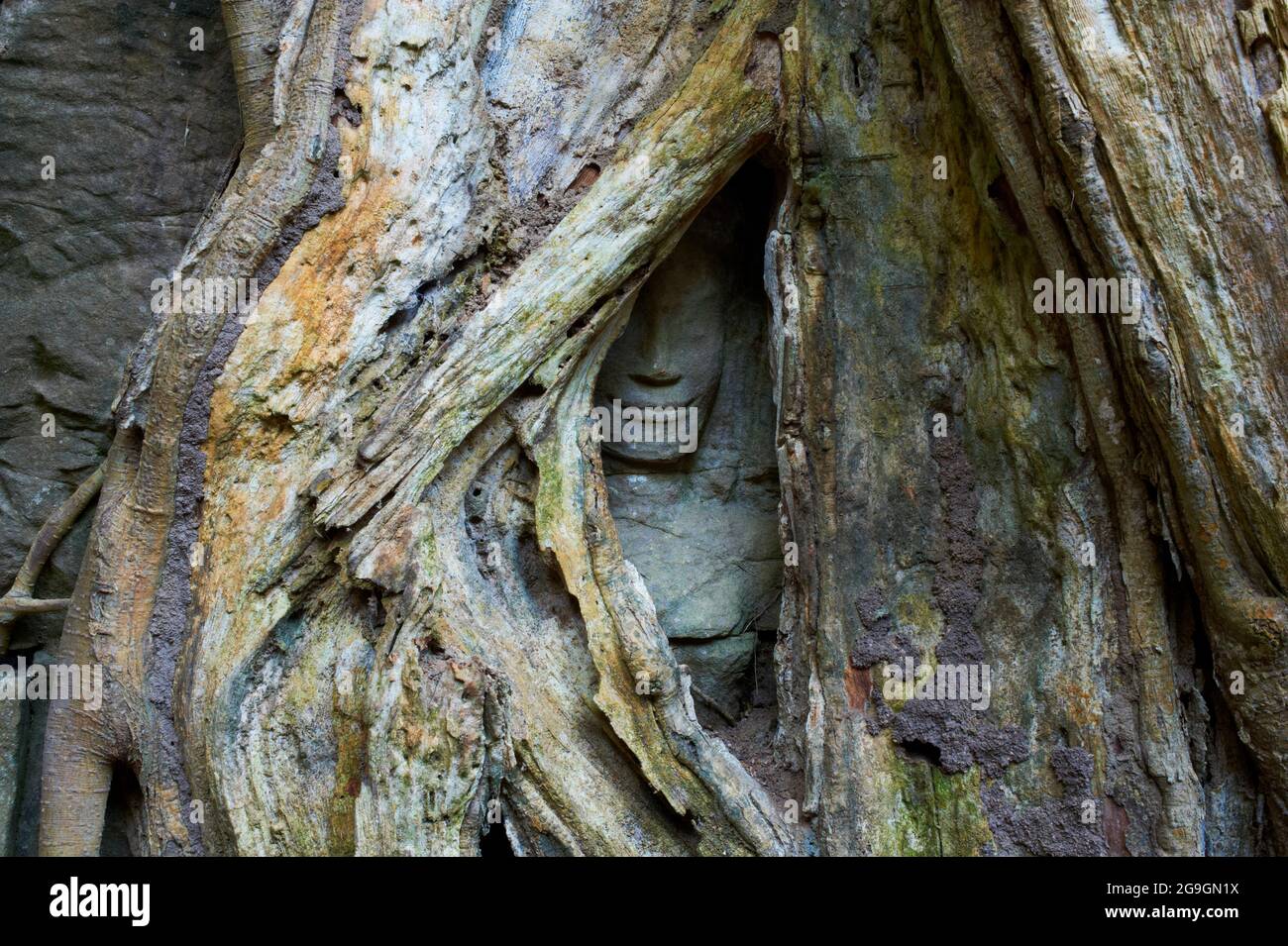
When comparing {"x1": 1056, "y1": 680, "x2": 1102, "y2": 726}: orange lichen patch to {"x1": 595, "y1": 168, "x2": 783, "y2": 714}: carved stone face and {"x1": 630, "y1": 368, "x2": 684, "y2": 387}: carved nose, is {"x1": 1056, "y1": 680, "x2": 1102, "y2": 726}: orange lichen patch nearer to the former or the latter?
{"x1": 595, "y1": 168, "x2": 783, "y2": 714}: carved stone face

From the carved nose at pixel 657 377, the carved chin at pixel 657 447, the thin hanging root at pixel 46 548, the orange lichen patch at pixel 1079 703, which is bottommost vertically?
the orange lichen patch at pixel 1079 703

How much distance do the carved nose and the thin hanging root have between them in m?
2.21

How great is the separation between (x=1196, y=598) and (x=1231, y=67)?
1.70 m

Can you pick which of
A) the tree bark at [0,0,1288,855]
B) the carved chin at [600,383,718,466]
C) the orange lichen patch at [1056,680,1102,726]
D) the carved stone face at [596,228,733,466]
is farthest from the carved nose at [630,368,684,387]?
the orange lichen patch at [1056,680,1102,726]

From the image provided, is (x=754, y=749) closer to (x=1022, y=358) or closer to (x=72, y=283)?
(x=1022, y=358)

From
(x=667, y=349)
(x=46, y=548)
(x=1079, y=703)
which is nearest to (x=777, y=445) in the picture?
(x=667, y=349)

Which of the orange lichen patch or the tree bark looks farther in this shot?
the orange lichen patch

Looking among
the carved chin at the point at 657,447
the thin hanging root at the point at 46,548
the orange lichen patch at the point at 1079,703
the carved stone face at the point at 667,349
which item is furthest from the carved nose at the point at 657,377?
the thin hanging root at the point at 46,548

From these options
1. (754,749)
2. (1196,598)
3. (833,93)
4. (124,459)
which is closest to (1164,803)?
(1196,598)

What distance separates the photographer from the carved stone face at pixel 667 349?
14.8 ft

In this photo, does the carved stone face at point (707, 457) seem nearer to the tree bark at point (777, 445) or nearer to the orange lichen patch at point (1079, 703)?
the tree bark at point (777, 445)

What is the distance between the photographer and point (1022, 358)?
3.65 metres

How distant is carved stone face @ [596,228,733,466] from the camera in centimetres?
451

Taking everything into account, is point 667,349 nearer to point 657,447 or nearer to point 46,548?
point 657,447
